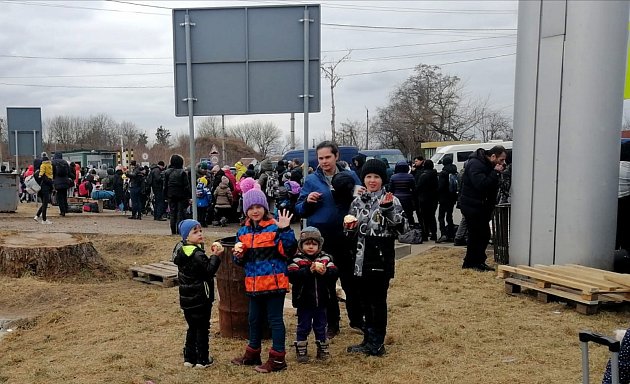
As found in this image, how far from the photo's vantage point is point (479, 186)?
8.27 m

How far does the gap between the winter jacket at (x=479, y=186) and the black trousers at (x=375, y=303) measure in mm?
3715

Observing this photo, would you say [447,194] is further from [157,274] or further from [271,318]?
[271,318]

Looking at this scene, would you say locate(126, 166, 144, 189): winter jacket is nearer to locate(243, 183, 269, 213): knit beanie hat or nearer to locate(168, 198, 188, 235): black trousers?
locate(168, 198, 188, 235): black trousers

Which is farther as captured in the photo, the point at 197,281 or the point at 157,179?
the point at 157,179

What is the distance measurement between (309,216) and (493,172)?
4090mm

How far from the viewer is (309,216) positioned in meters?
5.28

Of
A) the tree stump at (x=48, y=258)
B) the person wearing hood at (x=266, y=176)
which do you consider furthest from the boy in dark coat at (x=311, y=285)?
the person wearing hood at (x=266, y=176)

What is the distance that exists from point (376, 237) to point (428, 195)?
6.81 metres

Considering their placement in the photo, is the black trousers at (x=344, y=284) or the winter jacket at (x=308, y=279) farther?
the black trousers at (x=344, y=284)

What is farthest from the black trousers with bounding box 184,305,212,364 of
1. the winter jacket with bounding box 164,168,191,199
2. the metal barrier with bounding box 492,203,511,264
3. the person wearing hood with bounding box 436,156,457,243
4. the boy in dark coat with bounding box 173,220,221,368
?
the winter jacket with bounding box 164,168,191,199

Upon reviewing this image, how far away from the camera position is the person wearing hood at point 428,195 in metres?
11.5

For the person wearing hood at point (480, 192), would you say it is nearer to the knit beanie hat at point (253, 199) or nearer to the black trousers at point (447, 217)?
the black trousers at point (447, 217)

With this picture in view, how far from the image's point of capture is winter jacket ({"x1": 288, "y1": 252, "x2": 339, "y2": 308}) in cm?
491

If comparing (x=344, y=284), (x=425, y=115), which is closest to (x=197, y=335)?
(x=344, y=284)
